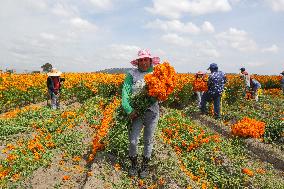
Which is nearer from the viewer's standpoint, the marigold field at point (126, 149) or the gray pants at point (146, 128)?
the gray pants at point (146, 128)

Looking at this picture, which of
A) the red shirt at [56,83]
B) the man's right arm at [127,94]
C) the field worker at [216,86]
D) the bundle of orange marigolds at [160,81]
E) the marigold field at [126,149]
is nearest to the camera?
the bundle of orange marigolds at [160,81]

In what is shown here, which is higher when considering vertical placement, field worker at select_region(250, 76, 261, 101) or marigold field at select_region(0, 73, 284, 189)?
field worker at select_region(250, 76, 261, 101)

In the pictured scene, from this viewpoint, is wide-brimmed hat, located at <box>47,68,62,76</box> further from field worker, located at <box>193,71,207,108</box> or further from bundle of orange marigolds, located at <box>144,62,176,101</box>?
bundle of orange marigolds, located at <box>144,62,176,101</box>

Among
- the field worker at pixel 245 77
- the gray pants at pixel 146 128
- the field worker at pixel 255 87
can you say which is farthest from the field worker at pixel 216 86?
the gray pants at pixel 146 128

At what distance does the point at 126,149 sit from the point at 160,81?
7.27ft

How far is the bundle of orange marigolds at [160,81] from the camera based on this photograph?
717 centimetres

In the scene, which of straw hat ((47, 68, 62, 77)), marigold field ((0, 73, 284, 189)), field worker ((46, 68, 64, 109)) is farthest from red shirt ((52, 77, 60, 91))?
marigold field ((0, 73, 284, 189))

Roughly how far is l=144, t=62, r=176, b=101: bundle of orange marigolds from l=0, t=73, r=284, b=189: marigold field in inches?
2.8

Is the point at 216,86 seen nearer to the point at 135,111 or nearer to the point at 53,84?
the point at 53,84

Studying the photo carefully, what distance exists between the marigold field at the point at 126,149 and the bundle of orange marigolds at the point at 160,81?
0.07 m

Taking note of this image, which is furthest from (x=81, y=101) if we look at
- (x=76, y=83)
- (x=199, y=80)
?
(x=199, y=80)

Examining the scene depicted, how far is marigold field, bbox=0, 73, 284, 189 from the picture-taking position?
8086mm

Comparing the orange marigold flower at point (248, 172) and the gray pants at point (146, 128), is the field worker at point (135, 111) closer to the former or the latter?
the gray pants at point (146, 128)

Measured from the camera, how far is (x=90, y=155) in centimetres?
917
